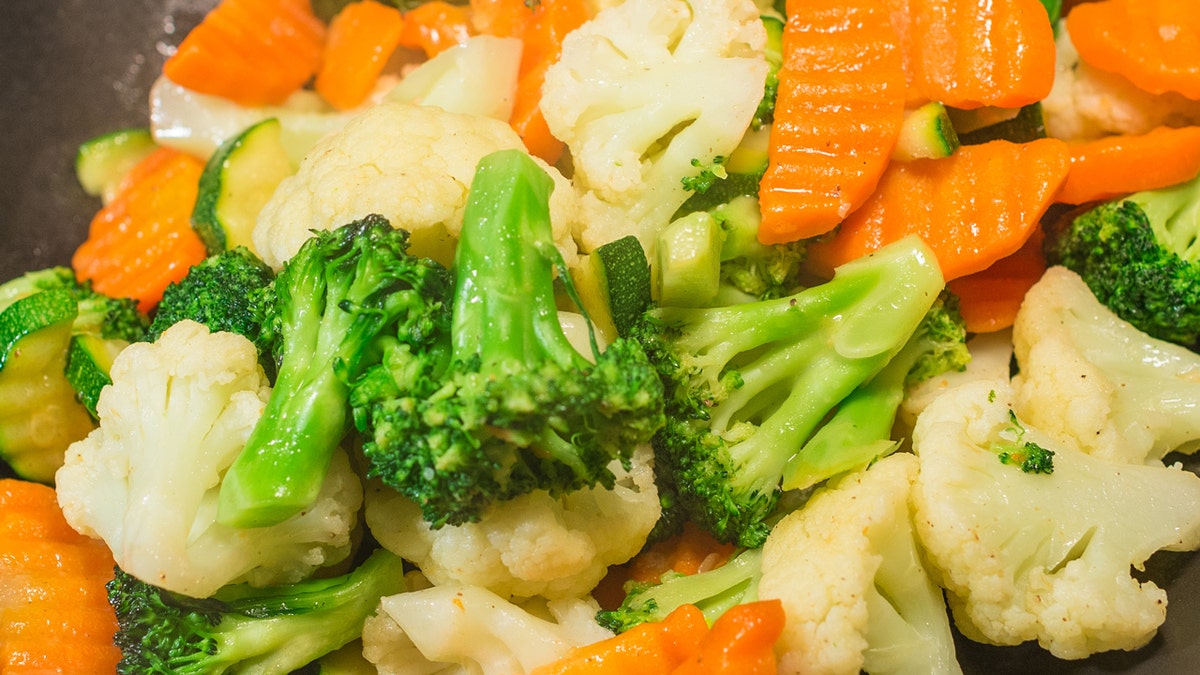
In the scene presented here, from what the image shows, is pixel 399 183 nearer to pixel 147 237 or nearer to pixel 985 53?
pixel 147 237

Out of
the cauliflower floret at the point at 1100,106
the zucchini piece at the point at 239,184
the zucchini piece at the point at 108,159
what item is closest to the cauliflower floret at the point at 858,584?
the cauliflower floret at the point at 1100,106

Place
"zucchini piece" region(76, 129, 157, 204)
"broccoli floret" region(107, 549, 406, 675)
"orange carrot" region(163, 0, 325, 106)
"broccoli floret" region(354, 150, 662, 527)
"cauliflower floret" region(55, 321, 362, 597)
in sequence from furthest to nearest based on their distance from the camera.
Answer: "zucchini piece" region(76, 129, 157, 204) < "orange carrot" region(163, 0, 325, 106) < "broccoli floret" region(107, 549, 406, 675) < "cauliflower floret" region(55, 321, 362, 597) < "broccoli floret" region(354, 150, 662, 527)

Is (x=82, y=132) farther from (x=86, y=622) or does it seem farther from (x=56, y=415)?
(x=86, y=622)

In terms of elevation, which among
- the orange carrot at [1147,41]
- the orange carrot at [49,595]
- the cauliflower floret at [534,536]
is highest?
the orange carrot at [1147,41]

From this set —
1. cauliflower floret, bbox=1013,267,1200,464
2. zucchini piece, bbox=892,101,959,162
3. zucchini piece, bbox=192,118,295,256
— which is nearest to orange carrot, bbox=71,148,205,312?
zucchini piece, bbox=192,118,295,256

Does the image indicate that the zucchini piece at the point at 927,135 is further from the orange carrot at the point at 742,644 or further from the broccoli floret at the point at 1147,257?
the orange carrot at the point at 742,644

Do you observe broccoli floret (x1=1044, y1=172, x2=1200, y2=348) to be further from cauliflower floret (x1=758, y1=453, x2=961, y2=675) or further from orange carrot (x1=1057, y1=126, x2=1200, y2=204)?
cauliflower floret (x1=758, y1=453, x2=961, y2=675)

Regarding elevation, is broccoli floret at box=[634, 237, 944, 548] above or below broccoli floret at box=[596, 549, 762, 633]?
above
